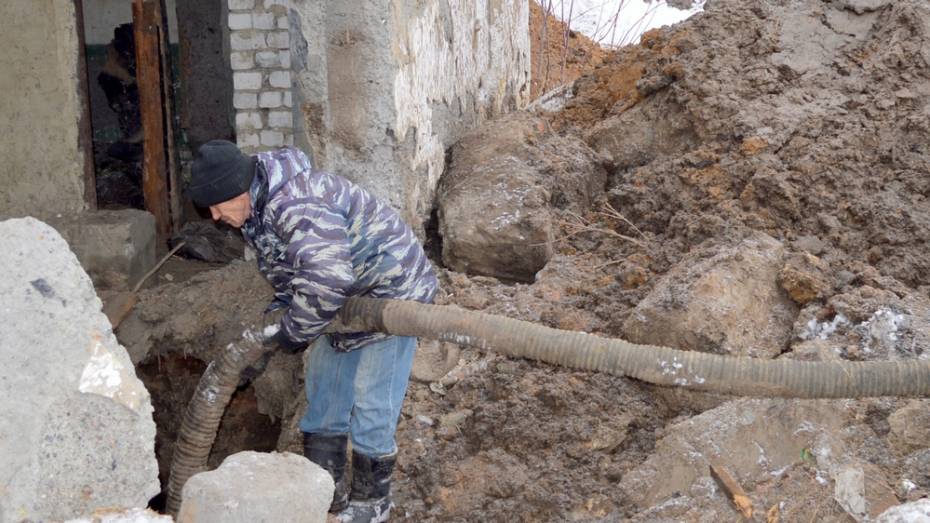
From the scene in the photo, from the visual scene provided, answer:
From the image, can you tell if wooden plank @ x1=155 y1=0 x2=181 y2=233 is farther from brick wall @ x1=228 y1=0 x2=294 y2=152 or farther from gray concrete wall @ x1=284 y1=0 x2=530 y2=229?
gray concrete wall @ x1=284 y1=0 x2=530 y2=229

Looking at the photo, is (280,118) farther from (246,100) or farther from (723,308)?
(723,308)

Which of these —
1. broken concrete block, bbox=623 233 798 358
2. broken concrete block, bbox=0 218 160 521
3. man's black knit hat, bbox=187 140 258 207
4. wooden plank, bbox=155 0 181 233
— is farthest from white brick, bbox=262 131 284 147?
broken concrete block, bbox=0 218 160 521

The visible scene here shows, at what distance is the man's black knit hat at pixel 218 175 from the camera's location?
3121mm

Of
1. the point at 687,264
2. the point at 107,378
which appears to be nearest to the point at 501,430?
the point at 687,264

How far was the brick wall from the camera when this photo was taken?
5246 millimetres

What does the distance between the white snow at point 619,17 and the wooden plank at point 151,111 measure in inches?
235

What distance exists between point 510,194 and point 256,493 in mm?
3055

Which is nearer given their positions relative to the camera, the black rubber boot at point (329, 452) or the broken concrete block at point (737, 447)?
the broken concrete block at point (737, 447)

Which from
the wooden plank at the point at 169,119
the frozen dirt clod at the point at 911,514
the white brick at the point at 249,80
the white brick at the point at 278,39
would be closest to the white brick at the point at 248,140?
the white brick at the point at 249,80

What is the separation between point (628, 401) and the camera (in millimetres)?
→ 3916

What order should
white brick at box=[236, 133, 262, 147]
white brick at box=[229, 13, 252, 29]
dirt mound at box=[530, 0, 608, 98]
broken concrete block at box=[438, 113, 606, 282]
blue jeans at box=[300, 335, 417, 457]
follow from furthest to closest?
1. dirt mound at box=[530, 0, 608, 98]
2. white brick at box=[236, 133, 262, 147]
3. white brick at box=[229, 13, 252, 29]
4. broken concrete block at box=[438, 113, 606, 282]
5. blue jeans at box=[300, 335, 417, 457]

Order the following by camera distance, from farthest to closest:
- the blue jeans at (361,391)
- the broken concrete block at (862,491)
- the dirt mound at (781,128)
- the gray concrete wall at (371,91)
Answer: the gray concrete wall at (371,91), the dirt mound at (781,128), the blue jeans at (361,391), the broken concrete block at (862,491)

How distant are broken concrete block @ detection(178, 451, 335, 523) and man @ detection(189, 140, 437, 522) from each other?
0.73 m

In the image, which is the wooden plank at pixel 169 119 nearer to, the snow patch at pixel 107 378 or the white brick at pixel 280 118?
the white brick at pixel 280 118
